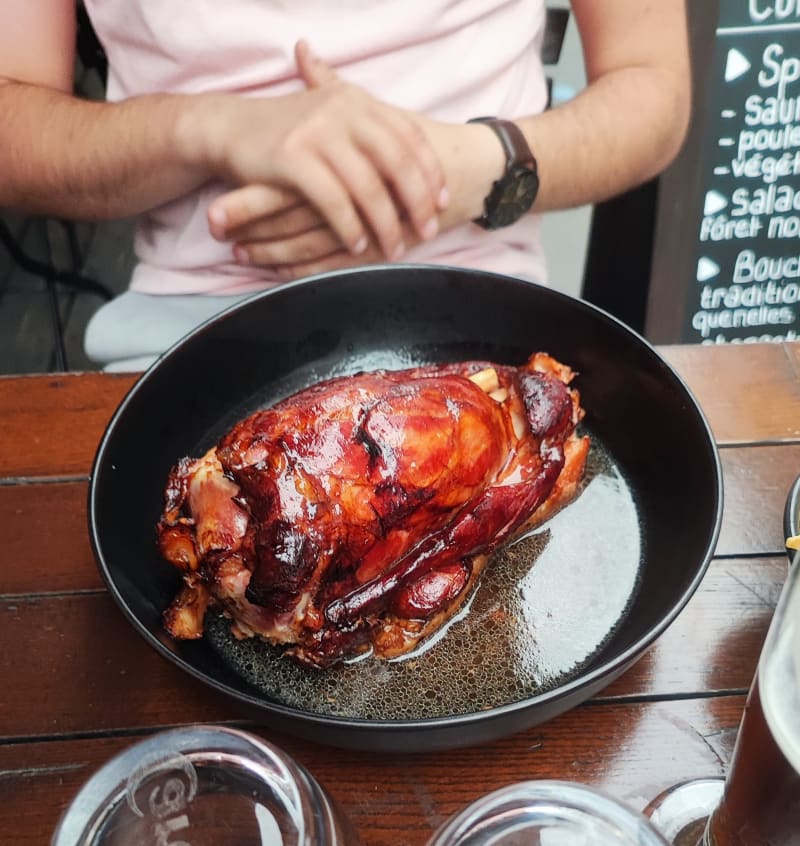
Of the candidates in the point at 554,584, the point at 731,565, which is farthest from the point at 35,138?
the point at 731,565

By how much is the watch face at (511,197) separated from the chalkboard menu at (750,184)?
1.85ft

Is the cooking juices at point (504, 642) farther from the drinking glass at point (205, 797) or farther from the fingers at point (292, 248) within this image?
the fingers at point (292, 248)

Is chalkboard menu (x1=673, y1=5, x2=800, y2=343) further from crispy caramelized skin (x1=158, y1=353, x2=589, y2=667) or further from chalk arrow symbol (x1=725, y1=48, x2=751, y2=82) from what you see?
crispy caramelized skin (x1=158, y1=353, x2=589, y2=667)

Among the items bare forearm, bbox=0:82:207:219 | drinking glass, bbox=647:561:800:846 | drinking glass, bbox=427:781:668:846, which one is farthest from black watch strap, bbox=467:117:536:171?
drinking glass, bbox=427:781:668:846

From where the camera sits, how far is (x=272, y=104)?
110cm

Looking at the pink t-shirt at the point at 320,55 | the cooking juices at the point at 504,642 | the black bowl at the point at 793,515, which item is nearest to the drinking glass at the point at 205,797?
the cooking juices at the point at 504,642

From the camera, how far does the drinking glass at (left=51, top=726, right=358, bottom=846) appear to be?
0.49m

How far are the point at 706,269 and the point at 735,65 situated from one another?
38 centimetres

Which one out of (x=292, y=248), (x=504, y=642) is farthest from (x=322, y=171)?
(x=504, y=642)

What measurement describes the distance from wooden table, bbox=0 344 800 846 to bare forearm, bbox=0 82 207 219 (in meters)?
0.40

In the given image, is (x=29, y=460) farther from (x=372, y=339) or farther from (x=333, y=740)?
(x=333, y=740)

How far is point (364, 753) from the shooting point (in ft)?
2.39

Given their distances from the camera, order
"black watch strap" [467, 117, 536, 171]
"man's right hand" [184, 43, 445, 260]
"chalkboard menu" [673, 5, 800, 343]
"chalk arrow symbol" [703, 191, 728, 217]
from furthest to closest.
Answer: "chalk arrow symbol" [703, 191, 728, 217]
"chalkboard menu" [673, 5, 800, 343]
"black watch strap" [467, 117, 536, 171]
"man's right hand" [184, 43, 445, 260]

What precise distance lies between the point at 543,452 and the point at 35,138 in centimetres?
85
